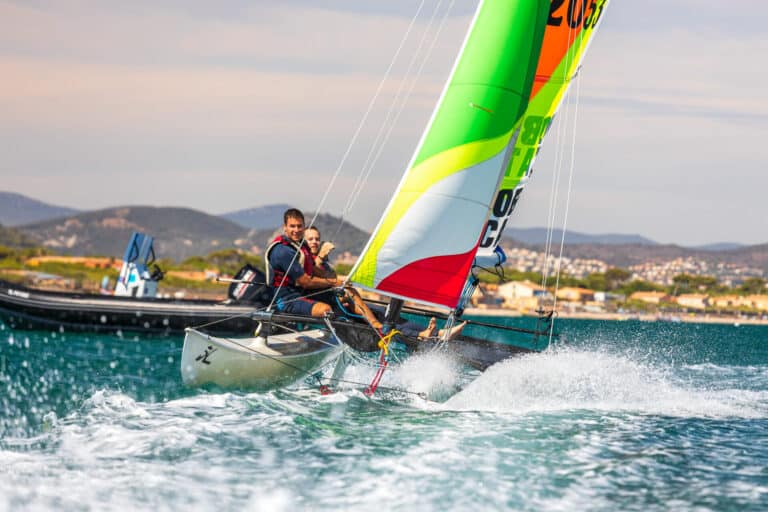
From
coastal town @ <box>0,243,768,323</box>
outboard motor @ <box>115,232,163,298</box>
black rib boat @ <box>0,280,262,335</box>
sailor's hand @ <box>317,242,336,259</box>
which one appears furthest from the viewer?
coastal town @ <box>0,243,768,323</box>

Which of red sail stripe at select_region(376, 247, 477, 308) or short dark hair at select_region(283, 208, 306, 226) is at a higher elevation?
short dark hair at select_region(283, 208, 306, 226)

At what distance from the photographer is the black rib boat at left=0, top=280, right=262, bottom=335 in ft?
75.8

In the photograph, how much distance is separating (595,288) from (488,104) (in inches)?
7456

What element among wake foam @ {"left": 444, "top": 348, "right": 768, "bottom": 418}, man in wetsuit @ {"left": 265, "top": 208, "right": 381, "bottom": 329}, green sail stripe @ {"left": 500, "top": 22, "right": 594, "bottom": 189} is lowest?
wake foam @ {"left": 444, "top": 348, "right": 768, "bottom": 418}

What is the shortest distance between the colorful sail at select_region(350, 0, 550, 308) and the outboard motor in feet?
57.3

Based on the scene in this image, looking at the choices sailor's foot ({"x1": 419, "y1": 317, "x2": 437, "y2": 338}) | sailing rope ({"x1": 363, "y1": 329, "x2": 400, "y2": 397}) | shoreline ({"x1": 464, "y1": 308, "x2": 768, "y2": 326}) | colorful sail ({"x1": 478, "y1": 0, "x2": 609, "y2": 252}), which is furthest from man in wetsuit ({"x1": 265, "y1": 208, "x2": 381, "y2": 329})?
shoreline ({"x1": 464, "y1": 308, "x2": 768, "y2": 326})

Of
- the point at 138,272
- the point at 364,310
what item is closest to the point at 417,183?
the point at 364,310

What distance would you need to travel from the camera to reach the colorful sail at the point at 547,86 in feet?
37.1

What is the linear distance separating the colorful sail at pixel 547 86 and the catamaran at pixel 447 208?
0.57 metres

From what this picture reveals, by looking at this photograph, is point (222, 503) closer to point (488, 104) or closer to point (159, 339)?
point (488, 104)

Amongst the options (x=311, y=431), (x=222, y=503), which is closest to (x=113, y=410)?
(x=311, y=431)

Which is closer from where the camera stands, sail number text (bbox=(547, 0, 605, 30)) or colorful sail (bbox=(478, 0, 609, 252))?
sail number text (bbox=(547, 0, 605, 30))

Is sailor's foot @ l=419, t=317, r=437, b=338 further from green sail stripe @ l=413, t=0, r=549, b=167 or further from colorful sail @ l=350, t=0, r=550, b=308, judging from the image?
green sail stripe @ l=413, t=0, r=549, b=167

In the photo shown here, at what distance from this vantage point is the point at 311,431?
344 inches
